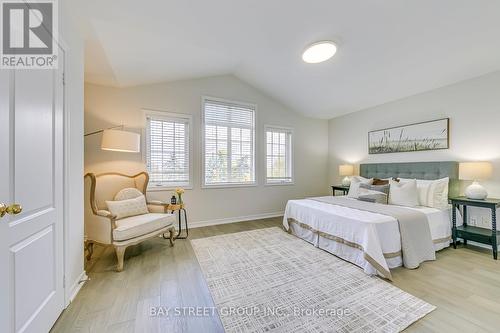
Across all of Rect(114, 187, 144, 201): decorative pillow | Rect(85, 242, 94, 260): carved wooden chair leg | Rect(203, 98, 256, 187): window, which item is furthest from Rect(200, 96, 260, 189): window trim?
Rect(85, 242, 94, 260): carved wooden chair leg

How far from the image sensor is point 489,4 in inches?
79.4

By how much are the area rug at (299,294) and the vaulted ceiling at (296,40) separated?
284 centimetres

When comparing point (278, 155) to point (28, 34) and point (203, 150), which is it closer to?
point (203, 150)

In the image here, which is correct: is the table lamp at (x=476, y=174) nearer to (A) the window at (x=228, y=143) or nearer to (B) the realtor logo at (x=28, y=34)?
(A) the window at (x=228, y=143)

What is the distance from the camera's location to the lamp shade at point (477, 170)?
2.64 metres

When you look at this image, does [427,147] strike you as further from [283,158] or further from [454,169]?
[283,158]

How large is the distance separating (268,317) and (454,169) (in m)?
3.57

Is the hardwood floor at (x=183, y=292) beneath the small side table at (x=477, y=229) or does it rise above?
beneath

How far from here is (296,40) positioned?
2.84 metres

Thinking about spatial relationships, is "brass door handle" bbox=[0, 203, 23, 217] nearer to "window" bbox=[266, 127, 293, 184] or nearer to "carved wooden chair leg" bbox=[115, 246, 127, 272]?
"carved wooden chair leg" bbox=[115, 246, 127, 272]

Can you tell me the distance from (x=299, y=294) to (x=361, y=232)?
1027 millimetres

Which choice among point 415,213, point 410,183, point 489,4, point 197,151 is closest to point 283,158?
point 197,151

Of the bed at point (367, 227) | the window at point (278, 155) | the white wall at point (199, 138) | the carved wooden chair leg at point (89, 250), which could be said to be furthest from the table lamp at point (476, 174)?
the carved wooden chair leg at point (89, 250)

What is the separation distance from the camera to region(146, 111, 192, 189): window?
368cm
